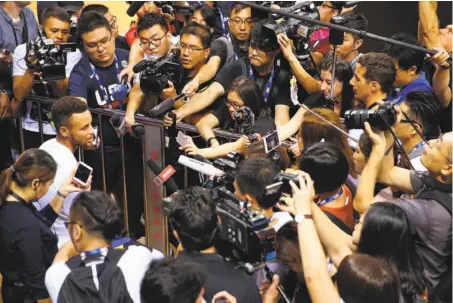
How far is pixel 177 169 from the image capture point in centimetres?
438

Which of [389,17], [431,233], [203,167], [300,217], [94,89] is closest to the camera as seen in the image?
[300,217]

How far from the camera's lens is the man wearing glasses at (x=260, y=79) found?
14.3 ft

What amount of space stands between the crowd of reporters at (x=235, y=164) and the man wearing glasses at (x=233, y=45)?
0.04 ft

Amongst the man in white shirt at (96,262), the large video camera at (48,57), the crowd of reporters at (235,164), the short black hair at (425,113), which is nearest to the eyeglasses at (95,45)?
the crowd of reporters at (235,164)

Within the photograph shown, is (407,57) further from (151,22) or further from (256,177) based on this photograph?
(151,22)

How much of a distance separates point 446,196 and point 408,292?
19.7 inches

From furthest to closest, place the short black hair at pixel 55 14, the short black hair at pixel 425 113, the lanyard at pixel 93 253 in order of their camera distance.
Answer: the short black hair at pixel 55 14
the short black hair at pixel 425 113
the lanyard at pixel 93 253

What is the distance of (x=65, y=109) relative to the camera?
4.05m

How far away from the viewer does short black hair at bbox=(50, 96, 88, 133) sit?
402 cm

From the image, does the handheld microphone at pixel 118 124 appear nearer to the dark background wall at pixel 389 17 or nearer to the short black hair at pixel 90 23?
the short black hair at pixel 90 23

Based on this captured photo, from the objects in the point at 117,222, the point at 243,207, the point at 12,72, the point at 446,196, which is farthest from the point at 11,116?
the point at 446,196

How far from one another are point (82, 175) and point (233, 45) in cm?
195

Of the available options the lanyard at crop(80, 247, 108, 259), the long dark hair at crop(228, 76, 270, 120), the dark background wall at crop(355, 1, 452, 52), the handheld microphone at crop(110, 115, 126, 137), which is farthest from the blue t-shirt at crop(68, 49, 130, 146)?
the dark background wall at crop(355, 1, 452, 52)

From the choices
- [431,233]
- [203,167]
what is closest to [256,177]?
[203,167]
